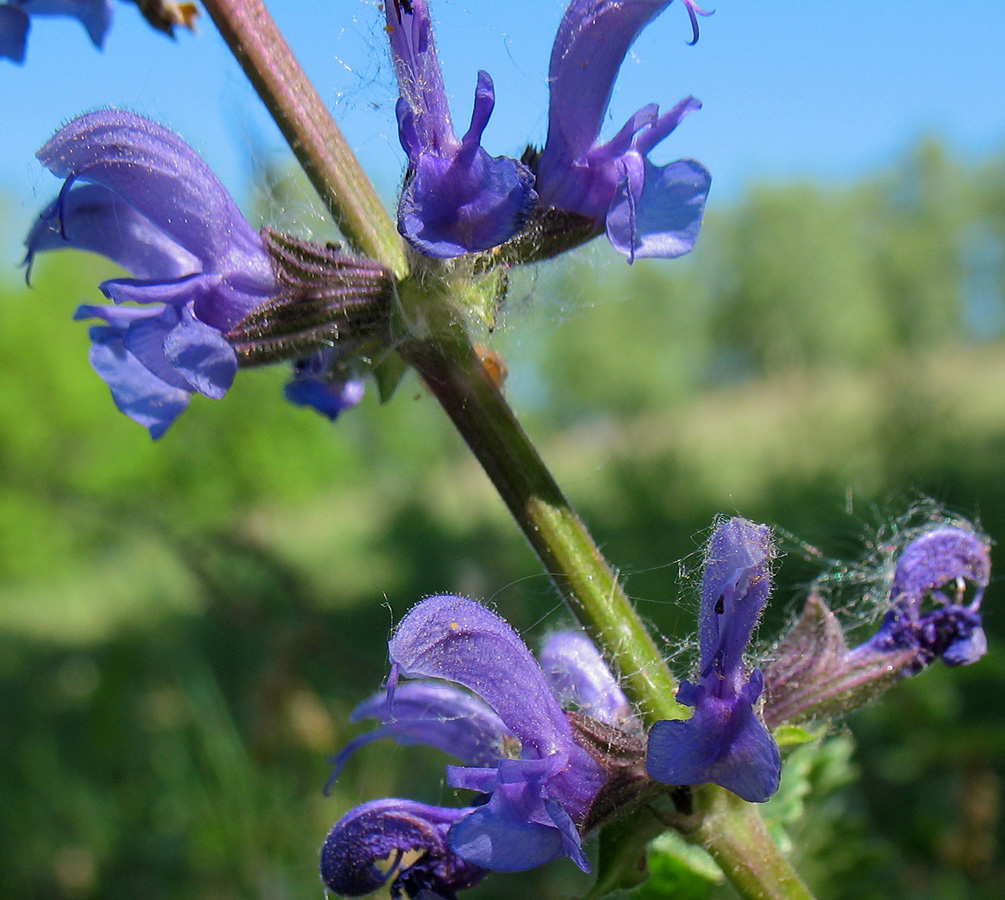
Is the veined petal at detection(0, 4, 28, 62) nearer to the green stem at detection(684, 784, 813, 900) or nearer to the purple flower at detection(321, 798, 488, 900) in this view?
the purple flower at detection(321, 798, 488, 900)

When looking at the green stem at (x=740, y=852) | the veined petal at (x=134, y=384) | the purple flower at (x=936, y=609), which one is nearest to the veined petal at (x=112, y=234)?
the veined petal at (x=134, y=384)

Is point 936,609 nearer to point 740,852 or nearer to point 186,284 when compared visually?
point 740,852

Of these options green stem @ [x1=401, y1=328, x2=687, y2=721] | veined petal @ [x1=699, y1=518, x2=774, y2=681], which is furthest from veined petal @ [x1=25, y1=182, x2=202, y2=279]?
veined petal @ [x1=699, y1=518, x2=774, y2=681]

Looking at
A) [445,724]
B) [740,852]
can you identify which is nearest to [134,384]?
[445,724]

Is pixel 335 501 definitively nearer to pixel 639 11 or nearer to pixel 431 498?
pixel 431 498

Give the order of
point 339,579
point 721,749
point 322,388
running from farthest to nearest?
1. point 339,579
2. point 322,388
3. point 721,749

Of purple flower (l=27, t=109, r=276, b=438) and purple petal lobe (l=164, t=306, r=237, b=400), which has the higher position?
purple flower (l=27, t=109, r=276, b=438)

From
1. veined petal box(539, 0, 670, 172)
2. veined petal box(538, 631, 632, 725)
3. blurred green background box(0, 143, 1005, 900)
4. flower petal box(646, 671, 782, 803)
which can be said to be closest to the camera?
flower petal box(646, 671, 782, 803)
